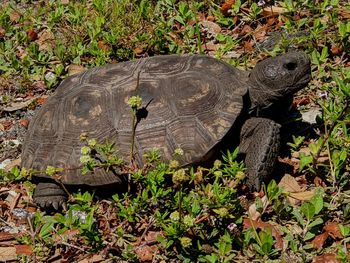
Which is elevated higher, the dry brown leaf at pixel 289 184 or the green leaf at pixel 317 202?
the green leaf at pixel 317 202

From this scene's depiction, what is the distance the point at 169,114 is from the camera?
4.98 metres

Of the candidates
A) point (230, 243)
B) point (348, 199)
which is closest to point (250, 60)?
point (348, 199)

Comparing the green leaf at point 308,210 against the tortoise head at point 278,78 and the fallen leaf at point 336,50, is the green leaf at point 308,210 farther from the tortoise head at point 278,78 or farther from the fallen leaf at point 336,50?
the fallen leaf at point 336,50

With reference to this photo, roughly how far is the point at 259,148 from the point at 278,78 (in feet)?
2.36

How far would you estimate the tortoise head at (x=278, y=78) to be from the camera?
5.26 meters

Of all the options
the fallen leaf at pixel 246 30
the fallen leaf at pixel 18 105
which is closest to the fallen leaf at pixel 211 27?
the fallen leaf at pixel 246 30

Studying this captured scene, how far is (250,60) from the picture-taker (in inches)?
263

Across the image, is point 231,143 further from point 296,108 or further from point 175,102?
point 296,108

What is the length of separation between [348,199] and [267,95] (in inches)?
46.8

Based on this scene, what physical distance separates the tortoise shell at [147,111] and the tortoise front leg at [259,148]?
26 centimetres

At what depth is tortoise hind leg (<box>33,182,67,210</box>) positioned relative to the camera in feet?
16.6

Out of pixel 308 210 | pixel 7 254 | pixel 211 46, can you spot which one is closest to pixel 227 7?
pixel 211 46

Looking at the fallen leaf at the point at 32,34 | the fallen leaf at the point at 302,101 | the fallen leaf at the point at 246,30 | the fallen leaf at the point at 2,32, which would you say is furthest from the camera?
the fallen leaf at the point at 2,32

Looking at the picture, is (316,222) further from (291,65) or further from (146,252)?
(291,65)
